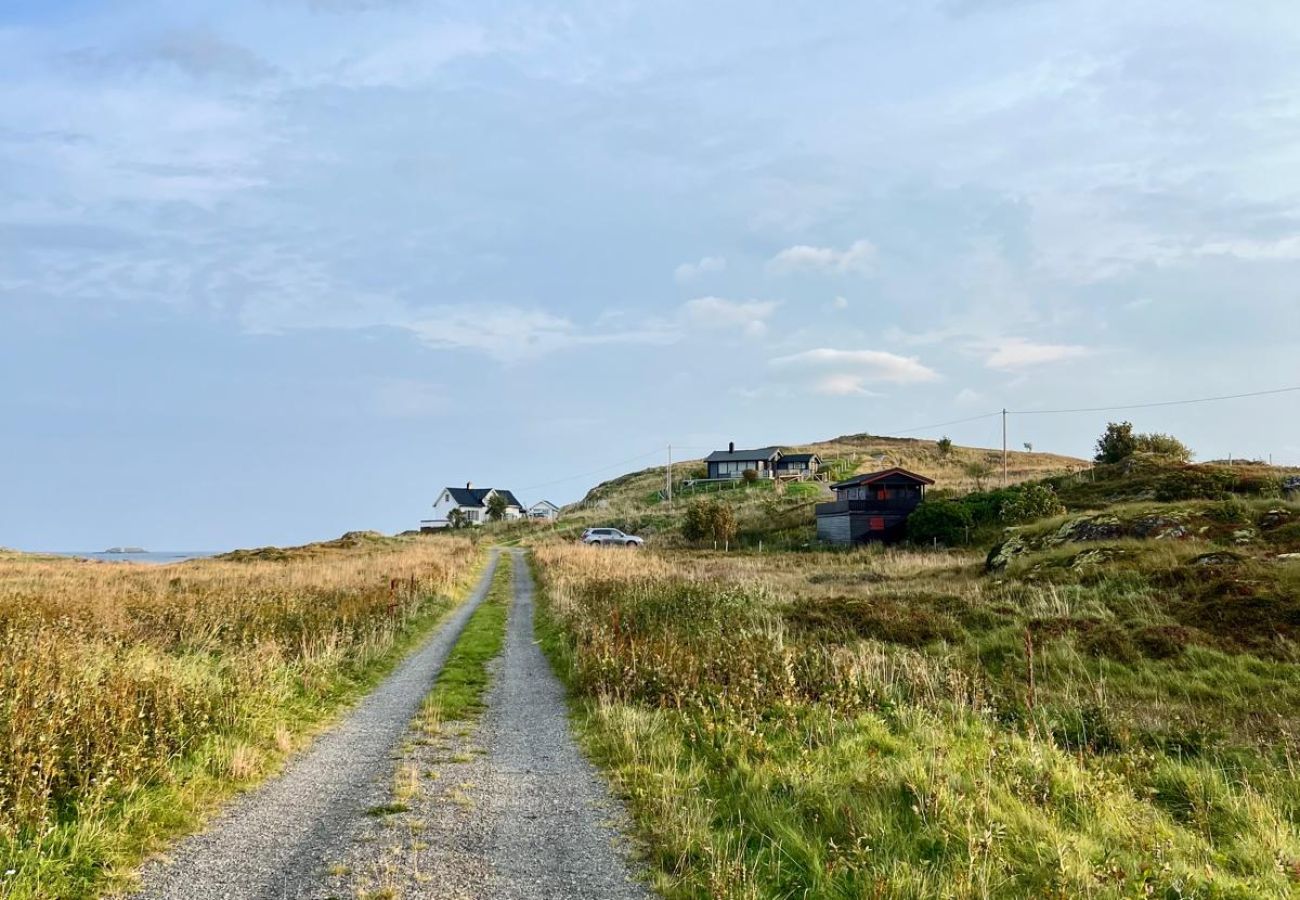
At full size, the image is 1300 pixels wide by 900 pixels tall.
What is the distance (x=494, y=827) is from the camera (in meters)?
7.27

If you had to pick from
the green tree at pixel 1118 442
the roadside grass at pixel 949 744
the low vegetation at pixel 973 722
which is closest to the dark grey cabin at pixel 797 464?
the green tree at pixel 1118 442

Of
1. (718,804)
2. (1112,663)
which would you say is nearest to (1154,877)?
(718,804)

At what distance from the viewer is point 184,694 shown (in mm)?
9672

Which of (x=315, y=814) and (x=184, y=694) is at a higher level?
(x=184, y=694)

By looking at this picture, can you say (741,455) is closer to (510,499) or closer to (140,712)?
(510,499)

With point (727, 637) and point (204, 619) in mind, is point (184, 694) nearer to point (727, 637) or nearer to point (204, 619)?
point (204, 619)

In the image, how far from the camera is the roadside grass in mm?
6078

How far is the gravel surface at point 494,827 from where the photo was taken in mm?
5992

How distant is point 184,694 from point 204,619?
27.1ft

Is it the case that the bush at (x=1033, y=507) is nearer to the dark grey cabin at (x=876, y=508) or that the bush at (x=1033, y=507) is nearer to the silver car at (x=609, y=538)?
the dark grey cabin at (x=876, y=508)

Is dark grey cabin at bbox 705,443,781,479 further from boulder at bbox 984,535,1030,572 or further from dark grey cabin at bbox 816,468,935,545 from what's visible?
boulder at bbox 984,535,1030,572

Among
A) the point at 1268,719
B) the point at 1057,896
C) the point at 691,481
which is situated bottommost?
the point at 1268,719

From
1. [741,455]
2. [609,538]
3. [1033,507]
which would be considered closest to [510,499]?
[741,455]

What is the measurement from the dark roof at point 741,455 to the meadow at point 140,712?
89172 millimetres
